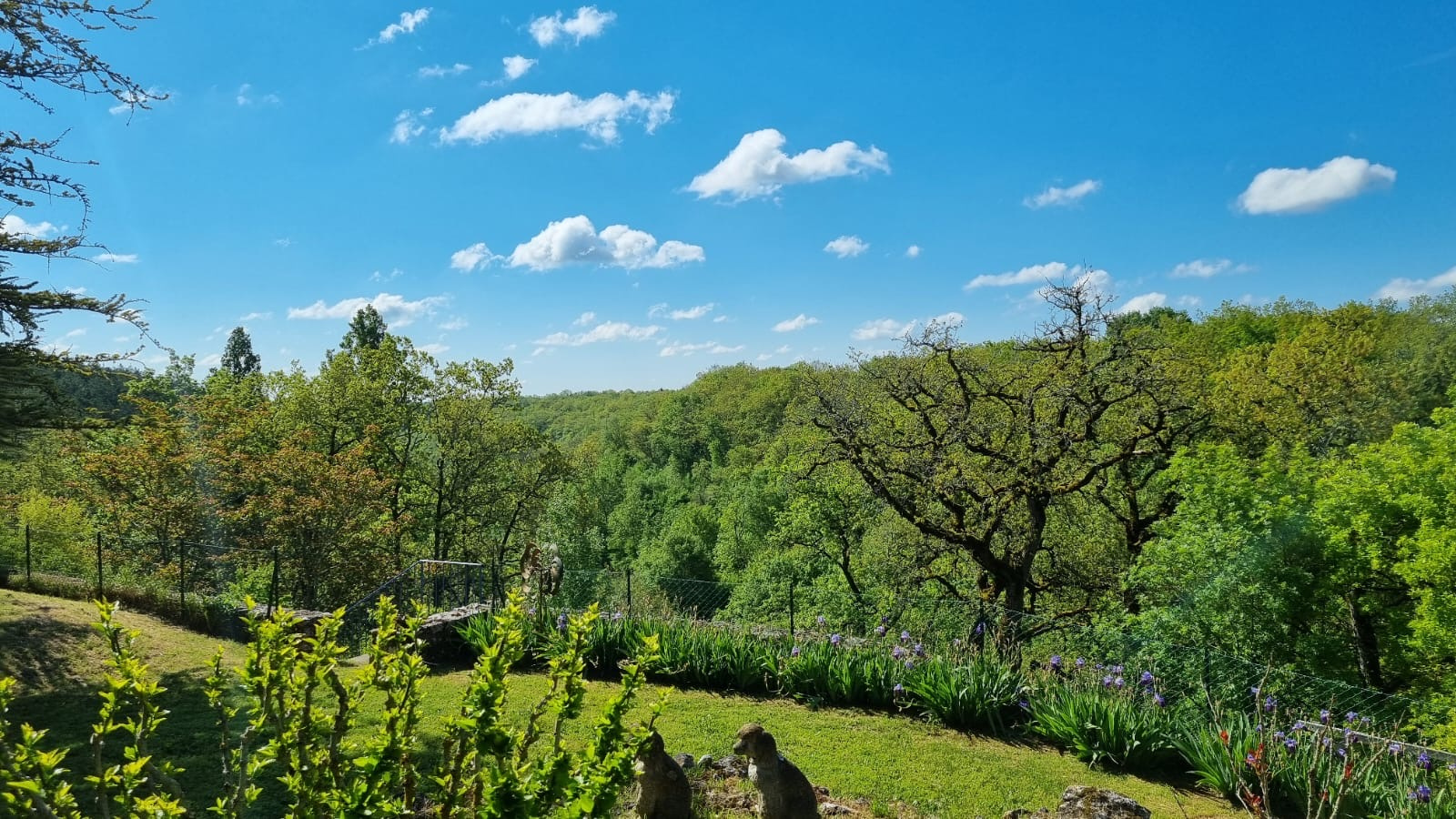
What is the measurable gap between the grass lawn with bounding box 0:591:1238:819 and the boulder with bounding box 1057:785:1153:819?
83 centimetres

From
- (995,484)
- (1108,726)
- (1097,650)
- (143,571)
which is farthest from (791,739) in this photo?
(143,571)

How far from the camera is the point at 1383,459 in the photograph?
488 inches

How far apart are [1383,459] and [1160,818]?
1071 centimetres

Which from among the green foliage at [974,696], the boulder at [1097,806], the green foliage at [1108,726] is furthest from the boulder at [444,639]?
the boulder at [1097,806]

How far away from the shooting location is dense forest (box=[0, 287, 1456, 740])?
11.6m

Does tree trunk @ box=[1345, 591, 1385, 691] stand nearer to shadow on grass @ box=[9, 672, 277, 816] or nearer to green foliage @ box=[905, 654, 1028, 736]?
green foliage @ box=[905, 654, 1028, 736]

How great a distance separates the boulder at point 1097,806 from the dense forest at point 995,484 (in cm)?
403

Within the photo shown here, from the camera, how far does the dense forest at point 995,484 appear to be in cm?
1159

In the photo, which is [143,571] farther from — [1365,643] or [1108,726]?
[1365,643]

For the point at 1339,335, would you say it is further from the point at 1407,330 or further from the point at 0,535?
the point at 0,535

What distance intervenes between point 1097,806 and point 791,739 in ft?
9.18

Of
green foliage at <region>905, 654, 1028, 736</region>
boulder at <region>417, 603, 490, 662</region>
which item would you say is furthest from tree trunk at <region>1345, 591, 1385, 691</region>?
boulder at <region>417, 603, 490, 662</region>

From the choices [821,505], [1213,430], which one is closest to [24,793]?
[821,505]

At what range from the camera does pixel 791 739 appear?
675 cm
